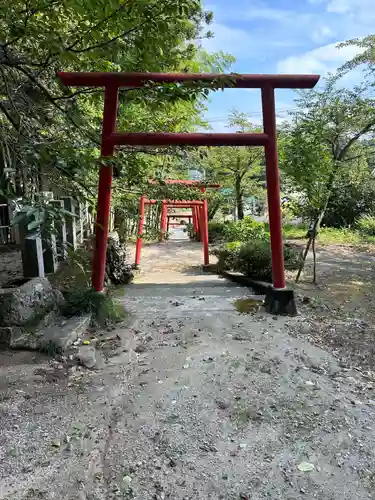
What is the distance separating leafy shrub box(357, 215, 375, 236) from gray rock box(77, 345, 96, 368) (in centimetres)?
1101

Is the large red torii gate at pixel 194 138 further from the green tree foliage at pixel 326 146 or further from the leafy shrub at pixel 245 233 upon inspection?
the leafy shrub at pixel 245 233

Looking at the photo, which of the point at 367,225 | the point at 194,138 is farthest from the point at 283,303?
the point at 367,225

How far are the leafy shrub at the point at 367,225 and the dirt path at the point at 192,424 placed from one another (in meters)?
10.1

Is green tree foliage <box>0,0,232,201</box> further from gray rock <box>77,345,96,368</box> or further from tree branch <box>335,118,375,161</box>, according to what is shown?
tree branch <box>335,118,375,161</box>

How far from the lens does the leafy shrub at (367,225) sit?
12.1 meters

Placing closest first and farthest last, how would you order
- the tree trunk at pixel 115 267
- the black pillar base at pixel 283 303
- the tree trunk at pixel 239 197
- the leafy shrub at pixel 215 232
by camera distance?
the black pillar base at pixel 283 303 < the tree trunk at pixel 115 267 < the leafy shrub at pixel 215 232 < the tree trunk at pixel 239 197

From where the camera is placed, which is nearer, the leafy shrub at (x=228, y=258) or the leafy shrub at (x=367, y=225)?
the leafy shrub at (x=228, y=258)

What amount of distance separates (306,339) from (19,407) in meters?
2.16

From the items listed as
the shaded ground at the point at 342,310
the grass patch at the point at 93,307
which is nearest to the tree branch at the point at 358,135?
the shaded ground at the point at 342,310

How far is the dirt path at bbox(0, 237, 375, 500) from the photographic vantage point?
5.22ft

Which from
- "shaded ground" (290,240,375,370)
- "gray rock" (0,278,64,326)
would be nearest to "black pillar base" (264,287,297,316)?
"shaded ground" (290,240,375,370)

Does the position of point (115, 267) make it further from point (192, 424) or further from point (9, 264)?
point (192, 424)

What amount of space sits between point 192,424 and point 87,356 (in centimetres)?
98

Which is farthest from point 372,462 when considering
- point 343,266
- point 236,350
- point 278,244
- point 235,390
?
point 343,266
